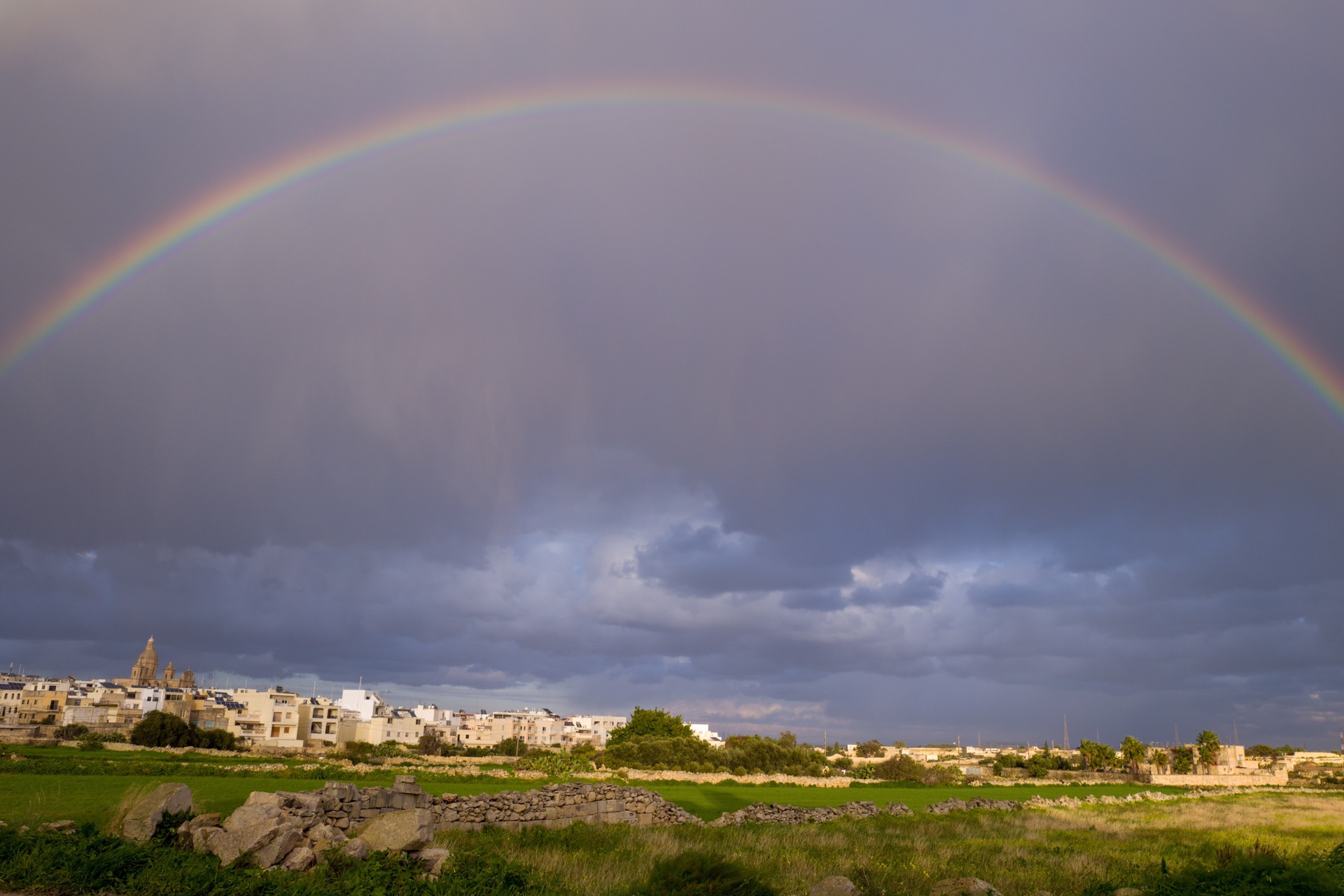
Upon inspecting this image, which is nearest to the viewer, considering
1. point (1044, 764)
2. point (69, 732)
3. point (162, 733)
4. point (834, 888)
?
point (834, 888)

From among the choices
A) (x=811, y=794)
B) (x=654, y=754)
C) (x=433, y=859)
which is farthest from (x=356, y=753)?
(x=433, y=859)

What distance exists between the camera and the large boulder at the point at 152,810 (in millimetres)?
16781

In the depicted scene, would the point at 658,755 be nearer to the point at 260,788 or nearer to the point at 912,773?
the point at 912,773

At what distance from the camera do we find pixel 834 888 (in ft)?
49.1

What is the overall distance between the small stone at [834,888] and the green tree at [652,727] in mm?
88432

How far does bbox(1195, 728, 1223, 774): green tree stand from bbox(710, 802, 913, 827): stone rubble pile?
384 ft

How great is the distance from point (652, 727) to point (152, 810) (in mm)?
91792

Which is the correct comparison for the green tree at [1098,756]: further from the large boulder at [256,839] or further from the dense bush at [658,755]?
the large boulder at [256,839]

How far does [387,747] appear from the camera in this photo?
4395 inches

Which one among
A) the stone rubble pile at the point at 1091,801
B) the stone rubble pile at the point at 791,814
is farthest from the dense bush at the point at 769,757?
the stone rubble pile at the point at 791,814

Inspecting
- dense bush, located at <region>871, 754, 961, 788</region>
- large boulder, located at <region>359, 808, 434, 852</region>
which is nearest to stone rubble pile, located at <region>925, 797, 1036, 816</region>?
large boulder, located at <region>359, 808, 434, 852</region>

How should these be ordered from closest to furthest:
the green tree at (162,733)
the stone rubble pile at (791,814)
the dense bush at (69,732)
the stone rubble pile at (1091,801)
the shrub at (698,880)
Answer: the shrub at (698,880) → the stone rubble pile at (791,814) → the stone rubble pile at (1091,801) → the green tree at (162,733) → the dense bush at (69,732)

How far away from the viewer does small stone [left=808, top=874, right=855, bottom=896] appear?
1484cm

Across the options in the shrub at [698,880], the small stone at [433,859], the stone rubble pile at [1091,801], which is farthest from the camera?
the stone rubble pile at [1091,801]
